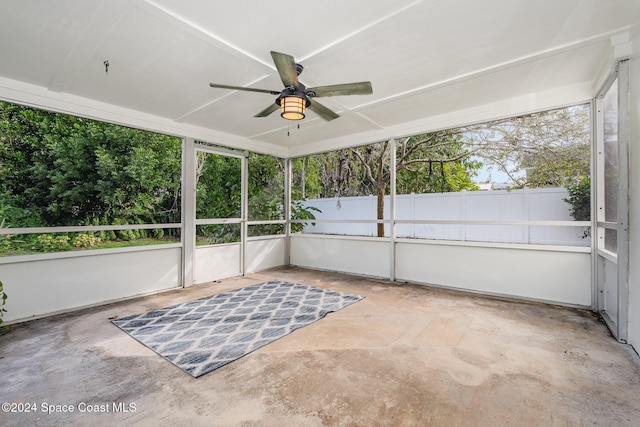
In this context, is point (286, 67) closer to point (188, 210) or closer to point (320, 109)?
point (320, 109)

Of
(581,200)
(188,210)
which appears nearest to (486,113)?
(581,200)

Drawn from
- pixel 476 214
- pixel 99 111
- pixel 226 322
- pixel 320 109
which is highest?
pixel 99 111

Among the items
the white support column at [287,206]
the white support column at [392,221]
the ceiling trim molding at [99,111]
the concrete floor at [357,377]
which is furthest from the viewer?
the white support column at [287,206]

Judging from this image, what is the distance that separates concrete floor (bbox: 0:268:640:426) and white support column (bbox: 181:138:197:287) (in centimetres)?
152

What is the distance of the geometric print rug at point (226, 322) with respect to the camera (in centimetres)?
245

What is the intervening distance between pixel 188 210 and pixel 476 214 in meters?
4.34

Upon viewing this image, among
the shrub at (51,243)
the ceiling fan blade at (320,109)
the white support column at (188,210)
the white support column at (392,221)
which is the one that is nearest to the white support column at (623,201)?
the ceiling fan blade at (320,109)

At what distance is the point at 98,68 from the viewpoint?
9.42 feet

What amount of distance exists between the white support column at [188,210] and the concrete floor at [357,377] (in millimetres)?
1521

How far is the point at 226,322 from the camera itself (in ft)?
10.2

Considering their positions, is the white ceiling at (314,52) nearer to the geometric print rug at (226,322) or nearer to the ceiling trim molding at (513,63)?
the ceiling trim molding at (513,63)

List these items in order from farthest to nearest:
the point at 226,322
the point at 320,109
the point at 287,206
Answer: the point at 287,206 < the point at 226,322 < the point at 320,109

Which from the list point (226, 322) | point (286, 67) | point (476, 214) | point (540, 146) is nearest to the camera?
point (286, 67)

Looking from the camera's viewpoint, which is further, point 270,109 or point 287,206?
point 287,206
